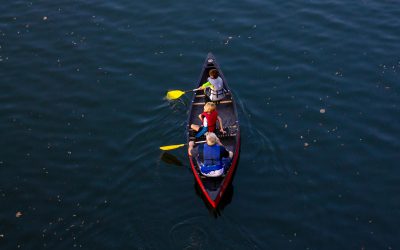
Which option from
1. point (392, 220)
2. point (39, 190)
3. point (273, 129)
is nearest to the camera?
point (392, 220)

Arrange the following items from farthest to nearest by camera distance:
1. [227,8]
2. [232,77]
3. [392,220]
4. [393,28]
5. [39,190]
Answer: [227,8] → [393,28] → [232,77] → [39,190] → [392,220]

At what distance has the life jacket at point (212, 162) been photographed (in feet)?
65.9

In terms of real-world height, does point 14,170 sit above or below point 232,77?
below

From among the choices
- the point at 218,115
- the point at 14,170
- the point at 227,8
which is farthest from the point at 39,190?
the point at 227,8

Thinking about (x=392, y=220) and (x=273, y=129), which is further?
(x=273, y=129)

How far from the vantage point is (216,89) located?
24.2 m

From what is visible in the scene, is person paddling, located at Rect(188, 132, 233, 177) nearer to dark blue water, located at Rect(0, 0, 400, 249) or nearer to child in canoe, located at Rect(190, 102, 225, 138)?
dark blue water, located at Rect(0, 0, 400, 249)

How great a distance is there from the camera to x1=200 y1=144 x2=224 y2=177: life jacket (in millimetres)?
20094

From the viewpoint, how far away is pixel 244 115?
2448 cm

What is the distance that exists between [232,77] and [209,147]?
7516 mm

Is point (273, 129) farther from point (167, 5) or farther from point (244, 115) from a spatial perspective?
point (167, 5)

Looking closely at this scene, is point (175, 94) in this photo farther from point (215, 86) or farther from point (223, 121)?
point (223, 121)

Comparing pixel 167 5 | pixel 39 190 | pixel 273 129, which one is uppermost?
pixel 167 5

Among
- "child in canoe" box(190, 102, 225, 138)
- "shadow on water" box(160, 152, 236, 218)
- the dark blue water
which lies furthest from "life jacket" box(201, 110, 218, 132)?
"shadow on water" box(160, 152, 236, 218)
